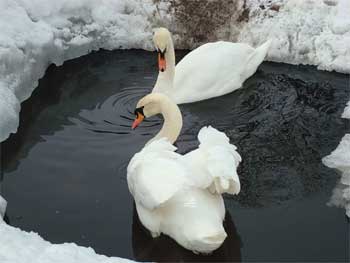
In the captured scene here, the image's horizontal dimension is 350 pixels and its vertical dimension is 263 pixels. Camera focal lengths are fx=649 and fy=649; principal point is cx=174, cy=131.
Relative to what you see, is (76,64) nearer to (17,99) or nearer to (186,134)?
(17,99)

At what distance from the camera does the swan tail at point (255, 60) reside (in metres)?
8.82

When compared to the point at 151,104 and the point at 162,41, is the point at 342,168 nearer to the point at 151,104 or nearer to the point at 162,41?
the point at 151,104

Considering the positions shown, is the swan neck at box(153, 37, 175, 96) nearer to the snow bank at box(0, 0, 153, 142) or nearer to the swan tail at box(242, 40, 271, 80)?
the swan tail at box(242, 40, 271, 80)

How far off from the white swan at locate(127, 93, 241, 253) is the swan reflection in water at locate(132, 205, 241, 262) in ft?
0.33

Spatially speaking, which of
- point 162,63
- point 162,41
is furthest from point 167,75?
point 162,41

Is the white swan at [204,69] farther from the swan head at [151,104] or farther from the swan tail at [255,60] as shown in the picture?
the swan head at [151,104]

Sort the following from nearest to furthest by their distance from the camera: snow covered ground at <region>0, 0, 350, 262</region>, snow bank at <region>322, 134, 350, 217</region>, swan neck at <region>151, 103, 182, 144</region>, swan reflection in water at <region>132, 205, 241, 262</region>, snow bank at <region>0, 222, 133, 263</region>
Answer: snow bank at <region>0, 222, 133, 263</region> < swan reflection in water at <region>132, 205, 241, 262</region> < snow bank at <region>322, 134, 350, 217</region> < swan neck at <region>151, 103, 182, 144</region> < snow covered ground at <region>0, 0, 350, 262</region>

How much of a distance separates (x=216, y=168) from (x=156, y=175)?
510 millimetres

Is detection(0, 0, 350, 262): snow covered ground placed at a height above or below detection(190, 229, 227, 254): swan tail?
below

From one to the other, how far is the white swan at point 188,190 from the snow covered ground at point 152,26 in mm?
3223

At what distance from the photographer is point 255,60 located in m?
8.89

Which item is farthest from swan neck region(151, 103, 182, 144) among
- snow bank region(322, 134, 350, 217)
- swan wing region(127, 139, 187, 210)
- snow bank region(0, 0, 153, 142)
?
snow bank region(0, 0, 153, 142)

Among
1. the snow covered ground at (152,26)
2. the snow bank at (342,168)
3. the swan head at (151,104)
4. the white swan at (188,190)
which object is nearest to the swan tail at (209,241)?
the white swan at (188,190)

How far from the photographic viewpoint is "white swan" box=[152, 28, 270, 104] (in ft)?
26.9
